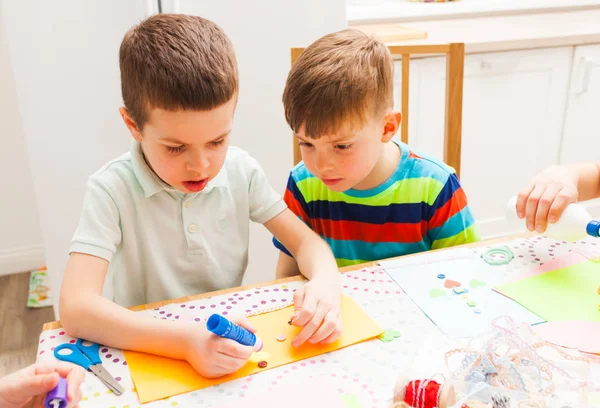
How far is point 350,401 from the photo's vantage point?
2.24 ft

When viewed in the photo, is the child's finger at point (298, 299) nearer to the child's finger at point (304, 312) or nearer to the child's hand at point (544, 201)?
the child's finger at point (304, 312)

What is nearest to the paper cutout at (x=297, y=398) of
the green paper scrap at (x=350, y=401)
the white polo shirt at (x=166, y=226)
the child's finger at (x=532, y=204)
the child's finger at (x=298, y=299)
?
the green paper scrap at (x=350, y=401)

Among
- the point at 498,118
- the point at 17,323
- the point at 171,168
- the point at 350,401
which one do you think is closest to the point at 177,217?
the point at 171,168

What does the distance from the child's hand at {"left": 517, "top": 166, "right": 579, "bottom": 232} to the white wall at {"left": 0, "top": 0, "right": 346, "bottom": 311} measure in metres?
0.90

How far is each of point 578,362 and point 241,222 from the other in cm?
64

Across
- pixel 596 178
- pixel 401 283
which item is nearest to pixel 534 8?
pixel 596 178

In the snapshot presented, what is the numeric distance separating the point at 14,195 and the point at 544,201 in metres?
2.17

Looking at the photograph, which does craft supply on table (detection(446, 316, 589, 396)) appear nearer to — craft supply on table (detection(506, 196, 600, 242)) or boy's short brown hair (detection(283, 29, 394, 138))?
craft supply on table (detection(506, 196, 600, 242))

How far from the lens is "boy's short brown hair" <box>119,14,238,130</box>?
848 mm

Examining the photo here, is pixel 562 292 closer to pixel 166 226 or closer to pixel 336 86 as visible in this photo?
pixel 336 86

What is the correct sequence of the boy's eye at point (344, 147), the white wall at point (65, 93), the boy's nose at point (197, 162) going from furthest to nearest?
the white wall at point (65, 93)
the boy's eye at point (344, 147)
the boy's nose at point (197, 162)

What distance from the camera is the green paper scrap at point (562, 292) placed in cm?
83

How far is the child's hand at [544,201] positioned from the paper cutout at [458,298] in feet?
0.35

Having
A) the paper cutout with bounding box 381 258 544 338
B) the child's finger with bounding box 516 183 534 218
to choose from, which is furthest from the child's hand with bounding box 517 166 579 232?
the paper cutout with bounding box 381 258 544 338
